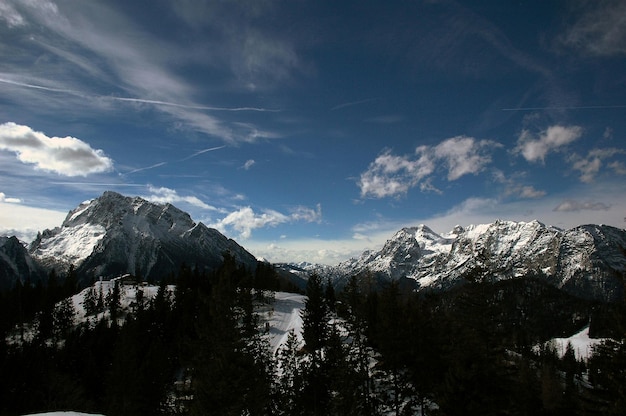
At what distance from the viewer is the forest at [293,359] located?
2491cm

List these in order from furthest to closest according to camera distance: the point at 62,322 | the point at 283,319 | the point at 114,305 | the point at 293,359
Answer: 1. the point at 114,305
2. the point at 283,319
3. the point at 62,322
4. the point at 293,359

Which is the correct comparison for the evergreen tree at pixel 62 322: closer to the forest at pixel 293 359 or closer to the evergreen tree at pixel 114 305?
the forest at pixel 293 359

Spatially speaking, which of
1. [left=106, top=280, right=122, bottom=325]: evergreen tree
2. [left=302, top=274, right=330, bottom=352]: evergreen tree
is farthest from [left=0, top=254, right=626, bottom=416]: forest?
[left=106, top=280, right=122, bottom=325]: evergreen tree

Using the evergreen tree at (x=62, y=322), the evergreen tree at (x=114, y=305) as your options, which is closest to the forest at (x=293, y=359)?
the evergreen tree at (x=62, y=322)

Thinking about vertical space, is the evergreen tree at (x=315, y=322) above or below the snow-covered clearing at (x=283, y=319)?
above

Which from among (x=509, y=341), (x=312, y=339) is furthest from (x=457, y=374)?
(x=312, y=339)

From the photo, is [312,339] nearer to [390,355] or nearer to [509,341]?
[390,355]

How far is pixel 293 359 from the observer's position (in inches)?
1940

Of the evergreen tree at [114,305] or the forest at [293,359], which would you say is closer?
the forest at [293,359]

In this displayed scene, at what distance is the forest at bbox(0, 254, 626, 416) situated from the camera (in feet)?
81.7


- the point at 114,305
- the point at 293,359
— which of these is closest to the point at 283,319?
the point at 114,305

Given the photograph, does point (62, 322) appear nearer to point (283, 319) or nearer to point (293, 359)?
point (283, 319)

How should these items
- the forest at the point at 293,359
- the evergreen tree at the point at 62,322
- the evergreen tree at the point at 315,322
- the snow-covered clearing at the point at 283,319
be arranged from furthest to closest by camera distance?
1. the evergreen tree at the point at 62,322
2. the snow-covered clearing at the point at 283,319
3. the evergreen tree at the point at 315,322
4. the forest at the point at 293,359

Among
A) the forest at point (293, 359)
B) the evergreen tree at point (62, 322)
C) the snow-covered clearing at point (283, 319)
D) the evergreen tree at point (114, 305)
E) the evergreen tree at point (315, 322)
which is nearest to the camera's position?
the forest at point (293, 359)
